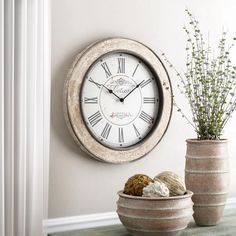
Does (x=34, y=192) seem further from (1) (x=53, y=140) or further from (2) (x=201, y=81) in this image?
(2) (x=201, y=81)

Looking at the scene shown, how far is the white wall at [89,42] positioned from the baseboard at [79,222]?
0.08 ft

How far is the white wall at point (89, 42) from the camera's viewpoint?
2396 millimetres

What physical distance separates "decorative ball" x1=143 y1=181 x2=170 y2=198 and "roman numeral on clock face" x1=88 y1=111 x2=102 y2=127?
45 centimetres

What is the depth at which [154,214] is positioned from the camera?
83.7 inches

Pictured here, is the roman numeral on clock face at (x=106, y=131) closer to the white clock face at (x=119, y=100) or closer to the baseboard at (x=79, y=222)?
the white clock face at (x=119, y=100)

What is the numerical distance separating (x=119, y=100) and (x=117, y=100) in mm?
10

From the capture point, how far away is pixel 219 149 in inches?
94.4

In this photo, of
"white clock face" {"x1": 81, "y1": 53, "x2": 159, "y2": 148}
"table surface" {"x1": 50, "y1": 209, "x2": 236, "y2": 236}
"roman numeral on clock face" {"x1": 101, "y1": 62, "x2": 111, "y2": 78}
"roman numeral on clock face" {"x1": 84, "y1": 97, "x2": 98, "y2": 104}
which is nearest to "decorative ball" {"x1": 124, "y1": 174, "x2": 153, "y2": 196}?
"table surface" {"x1": 50, "y1": 209, "x2": 236, "y2": 236}

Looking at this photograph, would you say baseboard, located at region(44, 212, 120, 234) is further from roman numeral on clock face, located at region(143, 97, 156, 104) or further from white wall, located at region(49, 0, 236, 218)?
roman numeral on clock face, located at region(143, 97, 156, 104)

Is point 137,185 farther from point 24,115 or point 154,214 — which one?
point 24,115

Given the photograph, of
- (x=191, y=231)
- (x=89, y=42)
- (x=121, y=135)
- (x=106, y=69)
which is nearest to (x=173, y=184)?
(x=191, y=231)

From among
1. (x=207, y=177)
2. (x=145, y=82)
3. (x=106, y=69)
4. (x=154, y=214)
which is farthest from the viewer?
(x=145, y=82)

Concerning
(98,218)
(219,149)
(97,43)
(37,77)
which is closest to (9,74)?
(37,77)

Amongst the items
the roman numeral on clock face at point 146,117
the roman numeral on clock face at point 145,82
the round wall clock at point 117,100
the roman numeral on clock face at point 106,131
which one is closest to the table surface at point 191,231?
the round wall clock at point 117,100
